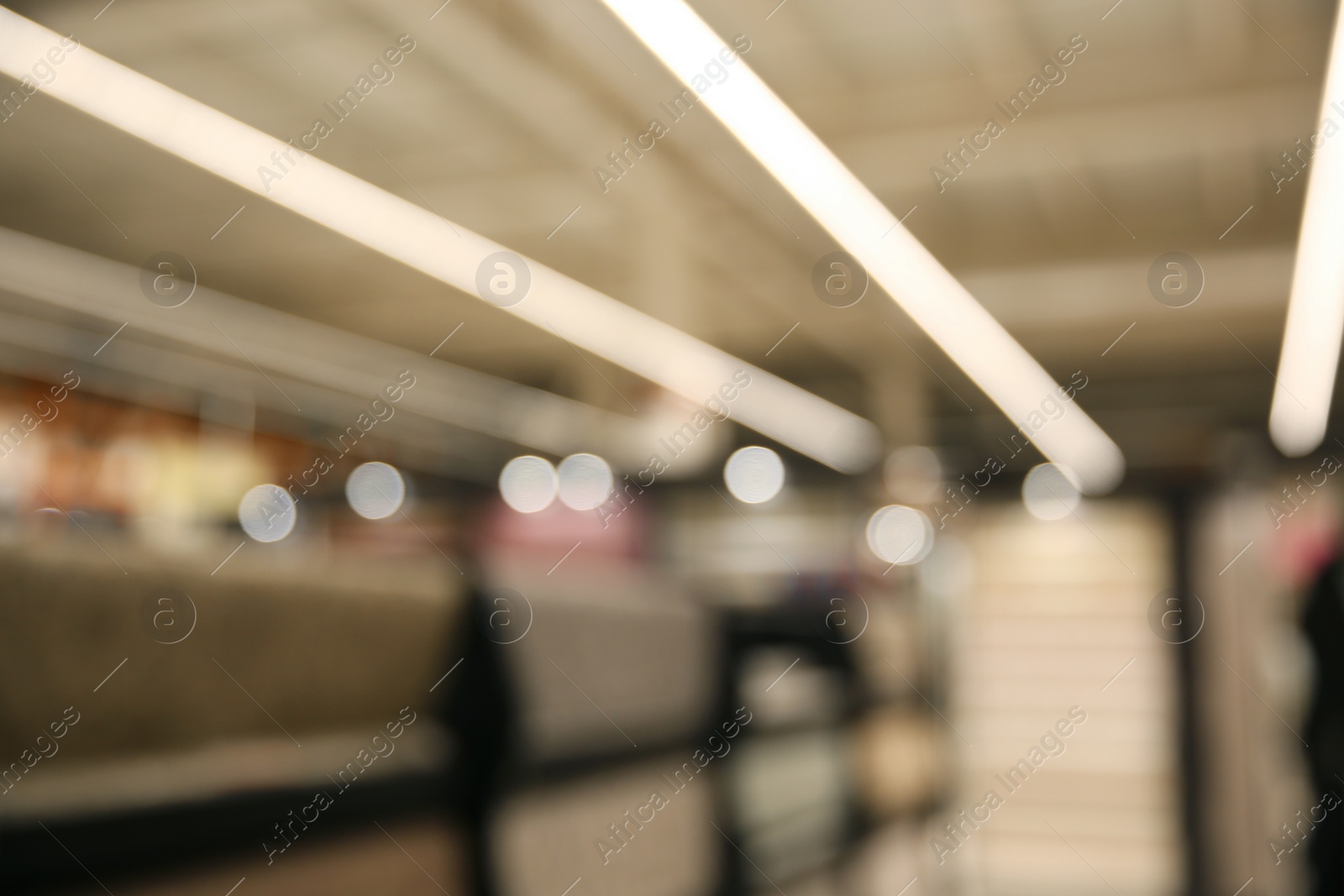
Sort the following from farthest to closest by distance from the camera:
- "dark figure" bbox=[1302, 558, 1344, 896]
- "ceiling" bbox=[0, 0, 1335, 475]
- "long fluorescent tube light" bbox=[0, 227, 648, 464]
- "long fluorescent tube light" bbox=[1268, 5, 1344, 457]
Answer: "long fluorescent tube light" bbox=[0, 227, 648, 464] → "ceiling" bbox=[0, 0, 1335, 475] → "long fluorescent tube light" bbox=[1268, 5, 1344, 457] → "dark figure" bbox=[1302, 558, 1344, 896]

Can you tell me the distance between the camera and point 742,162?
5.19m

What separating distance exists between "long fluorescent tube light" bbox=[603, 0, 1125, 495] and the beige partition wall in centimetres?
36

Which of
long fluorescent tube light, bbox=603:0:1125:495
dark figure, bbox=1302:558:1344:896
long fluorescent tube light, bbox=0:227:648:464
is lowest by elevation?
dark figure, bbox=1302:558:1344:896

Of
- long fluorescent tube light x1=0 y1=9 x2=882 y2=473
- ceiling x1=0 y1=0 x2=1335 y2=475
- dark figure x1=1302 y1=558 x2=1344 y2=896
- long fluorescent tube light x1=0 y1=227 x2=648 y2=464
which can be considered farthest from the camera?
long fluorescent tube light x1=0 y1=227 x2=648 y2=464

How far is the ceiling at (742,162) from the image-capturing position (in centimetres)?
434

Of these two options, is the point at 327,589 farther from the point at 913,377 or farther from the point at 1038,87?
the point at 913,377

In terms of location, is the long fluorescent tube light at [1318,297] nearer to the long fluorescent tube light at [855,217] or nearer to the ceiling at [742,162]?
the ceiling at [742,162]

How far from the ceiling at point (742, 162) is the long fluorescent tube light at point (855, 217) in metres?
0.35

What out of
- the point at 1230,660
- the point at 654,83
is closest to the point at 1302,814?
the point at 1230,660

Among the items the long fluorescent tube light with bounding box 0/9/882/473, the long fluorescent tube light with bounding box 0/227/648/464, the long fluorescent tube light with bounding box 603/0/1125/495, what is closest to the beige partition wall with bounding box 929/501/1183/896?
the long fluorescent tube light with bounding box 603/0/1125/495

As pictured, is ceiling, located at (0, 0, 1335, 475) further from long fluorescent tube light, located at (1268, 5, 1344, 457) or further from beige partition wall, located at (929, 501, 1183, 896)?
long fluorescent tube light, located at (1268, 5, 1344, 457)

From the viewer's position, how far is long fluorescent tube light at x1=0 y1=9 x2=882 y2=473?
3652 millimetres

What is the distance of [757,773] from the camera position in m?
2.44

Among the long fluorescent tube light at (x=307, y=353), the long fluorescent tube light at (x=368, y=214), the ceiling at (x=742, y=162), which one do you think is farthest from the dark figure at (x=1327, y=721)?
the long fluorescent tube light at (x=307, y=353)
